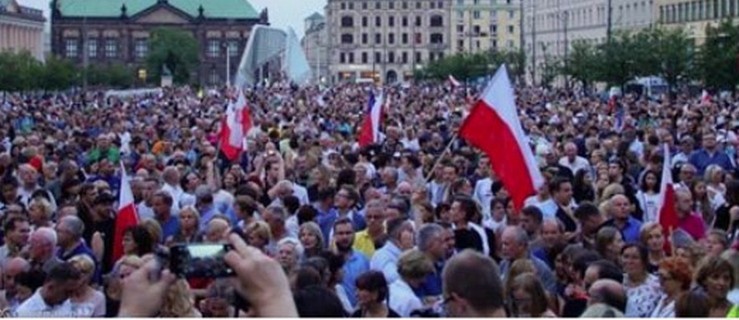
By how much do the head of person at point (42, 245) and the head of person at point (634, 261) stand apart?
12.1ft

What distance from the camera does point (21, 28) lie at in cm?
15812

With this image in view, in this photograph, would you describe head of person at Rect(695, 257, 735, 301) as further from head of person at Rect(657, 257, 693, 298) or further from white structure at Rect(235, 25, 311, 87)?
white structure at Rect(235, 25, 311, 87)

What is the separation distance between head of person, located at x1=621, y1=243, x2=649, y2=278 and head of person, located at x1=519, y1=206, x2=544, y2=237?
229 cm

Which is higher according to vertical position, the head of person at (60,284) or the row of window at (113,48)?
the row of window at (113,48)

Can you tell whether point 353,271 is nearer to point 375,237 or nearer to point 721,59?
point 375,237

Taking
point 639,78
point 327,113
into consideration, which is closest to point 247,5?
point 639,78

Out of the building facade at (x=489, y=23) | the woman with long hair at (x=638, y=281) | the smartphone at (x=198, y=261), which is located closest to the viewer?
the smartphone at (x=198, y=261)

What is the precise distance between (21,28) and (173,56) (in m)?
15.1

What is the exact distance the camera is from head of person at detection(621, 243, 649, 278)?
1069 cm

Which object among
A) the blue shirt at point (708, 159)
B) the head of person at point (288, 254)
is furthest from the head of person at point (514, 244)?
the blue shirt at point (708, 159)

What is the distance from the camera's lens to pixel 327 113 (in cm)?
4550

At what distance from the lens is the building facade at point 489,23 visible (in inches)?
6870

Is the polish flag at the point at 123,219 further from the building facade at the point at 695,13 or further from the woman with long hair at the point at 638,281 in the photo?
the building facade at the point at 695,13

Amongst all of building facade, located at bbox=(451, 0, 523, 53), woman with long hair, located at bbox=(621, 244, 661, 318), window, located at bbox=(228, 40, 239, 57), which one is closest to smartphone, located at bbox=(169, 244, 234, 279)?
woman with long hair, located at bbox=(621, 244, 661, 318)
